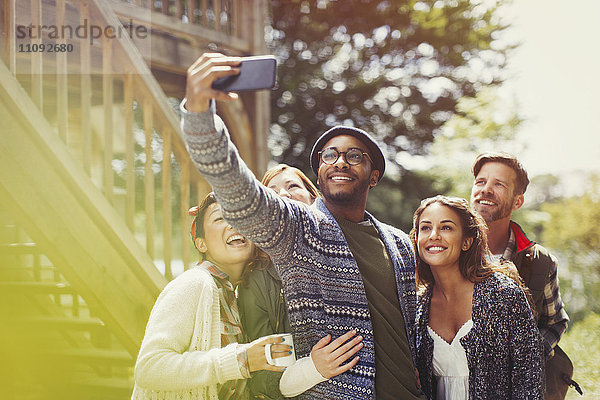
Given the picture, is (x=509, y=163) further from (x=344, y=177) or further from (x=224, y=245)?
(x=224, y=245)

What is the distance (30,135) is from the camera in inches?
109

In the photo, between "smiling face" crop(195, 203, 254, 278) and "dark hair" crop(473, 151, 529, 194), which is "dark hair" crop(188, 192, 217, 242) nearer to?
"smiling face" crop(195, 203, 254, 278)

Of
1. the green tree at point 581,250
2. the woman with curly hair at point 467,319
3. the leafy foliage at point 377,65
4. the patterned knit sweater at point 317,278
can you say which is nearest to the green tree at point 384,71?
the leafy foliage at point 377,65

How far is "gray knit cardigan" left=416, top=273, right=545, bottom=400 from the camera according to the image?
2.00 meters

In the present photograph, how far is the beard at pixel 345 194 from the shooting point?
1.86 meters

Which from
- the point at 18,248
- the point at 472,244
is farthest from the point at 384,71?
the point at 472,244

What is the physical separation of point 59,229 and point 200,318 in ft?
4.51

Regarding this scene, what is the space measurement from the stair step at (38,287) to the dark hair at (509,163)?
2554 mm

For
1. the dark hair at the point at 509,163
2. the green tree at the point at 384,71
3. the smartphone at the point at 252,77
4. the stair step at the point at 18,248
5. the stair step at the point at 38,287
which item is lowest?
the stair step at the point at 38,287

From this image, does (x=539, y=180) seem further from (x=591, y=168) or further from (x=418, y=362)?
(x=418, y=362)

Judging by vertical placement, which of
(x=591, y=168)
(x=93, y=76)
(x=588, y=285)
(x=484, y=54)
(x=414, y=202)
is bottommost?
(x=588, y=285)

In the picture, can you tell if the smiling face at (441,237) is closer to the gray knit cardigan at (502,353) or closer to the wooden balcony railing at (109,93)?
the gray knit cardigan at (502,353)

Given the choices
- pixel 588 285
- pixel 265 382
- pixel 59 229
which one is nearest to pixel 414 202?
pixel 588 285

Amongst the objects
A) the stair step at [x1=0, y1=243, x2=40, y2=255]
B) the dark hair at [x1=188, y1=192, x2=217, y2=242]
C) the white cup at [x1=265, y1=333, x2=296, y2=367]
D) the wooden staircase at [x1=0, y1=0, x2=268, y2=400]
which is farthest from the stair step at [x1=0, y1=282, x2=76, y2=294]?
the white cup at [x1=265, y1=333, x2=296, y2=367]
